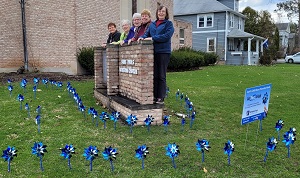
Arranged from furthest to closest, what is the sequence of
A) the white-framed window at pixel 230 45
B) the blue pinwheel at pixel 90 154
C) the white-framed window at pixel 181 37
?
the white-framed window at pixel 230 45 < the white-framed window at pixel 181 37 < the blue pinwheel at pixel 90 154

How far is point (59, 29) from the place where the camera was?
1459 centimetres

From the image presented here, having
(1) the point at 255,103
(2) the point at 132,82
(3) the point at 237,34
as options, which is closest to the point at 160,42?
(2) the point at 132,82

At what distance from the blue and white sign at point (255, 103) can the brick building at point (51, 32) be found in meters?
12.1

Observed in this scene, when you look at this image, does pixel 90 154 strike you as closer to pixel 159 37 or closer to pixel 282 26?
pixel 159 37

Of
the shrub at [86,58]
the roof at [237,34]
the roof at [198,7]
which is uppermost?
the roof at [198,7]

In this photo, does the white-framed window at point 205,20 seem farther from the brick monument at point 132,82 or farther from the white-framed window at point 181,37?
the brick monument at point 132,82

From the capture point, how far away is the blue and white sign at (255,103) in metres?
4.16

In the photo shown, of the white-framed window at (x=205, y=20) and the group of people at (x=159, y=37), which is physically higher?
the white-framed window at (x=205, y=20)

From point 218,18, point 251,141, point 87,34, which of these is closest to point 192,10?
point 218,18

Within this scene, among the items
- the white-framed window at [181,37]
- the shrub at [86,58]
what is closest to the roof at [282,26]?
the white-framed window at [181,37]

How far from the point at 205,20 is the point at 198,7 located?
1.87 metres

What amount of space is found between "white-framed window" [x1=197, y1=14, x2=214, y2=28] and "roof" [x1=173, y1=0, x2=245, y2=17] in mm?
615

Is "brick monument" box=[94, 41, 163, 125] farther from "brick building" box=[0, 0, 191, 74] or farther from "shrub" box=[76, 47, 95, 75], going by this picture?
"brick building" box=[0, 0, 191, 74]

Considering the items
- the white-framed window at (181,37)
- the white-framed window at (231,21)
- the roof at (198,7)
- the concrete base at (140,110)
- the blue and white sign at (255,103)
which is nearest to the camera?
the blue and white sign at (255,103)
